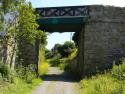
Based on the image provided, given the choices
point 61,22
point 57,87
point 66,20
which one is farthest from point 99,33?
point 57,87

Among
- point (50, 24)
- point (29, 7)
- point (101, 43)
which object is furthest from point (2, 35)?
point (101, 43)

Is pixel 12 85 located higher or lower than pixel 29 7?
lower

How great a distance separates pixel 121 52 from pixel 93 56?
6.42 ft

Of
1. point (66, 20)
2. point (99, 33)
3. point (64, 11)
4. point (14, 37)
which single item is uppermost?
point (64, 11)

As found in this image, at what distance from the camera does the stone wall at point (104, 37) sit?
24156 mm

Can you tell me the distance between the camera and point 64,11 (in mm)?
24688

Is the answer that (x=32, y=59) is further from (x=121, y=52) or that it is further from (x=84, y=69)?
(x=121, y=52)

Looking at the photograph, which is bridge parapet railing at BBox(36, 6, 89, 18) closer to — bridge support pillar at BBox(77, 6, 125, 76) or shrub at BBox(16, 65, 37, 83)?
bridge support pillar at BBox(77, 6, 125, 76)

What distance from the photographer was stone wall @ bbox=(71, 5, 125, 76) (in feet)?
79.3

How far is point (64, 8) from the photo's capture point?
24.6m

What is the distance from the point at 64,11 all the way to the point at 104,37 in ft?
10.9

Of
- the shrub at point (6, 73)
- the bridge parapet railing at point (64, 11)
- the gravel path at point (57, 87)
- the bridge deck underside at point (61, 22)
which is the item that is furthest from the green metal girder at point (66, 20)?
the shrub at point (6, 73)

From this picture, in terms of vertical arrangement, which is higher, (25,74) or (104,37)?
(104,37)

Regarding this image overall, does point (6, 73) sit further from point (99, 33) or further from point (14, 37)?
point (99, 33)
